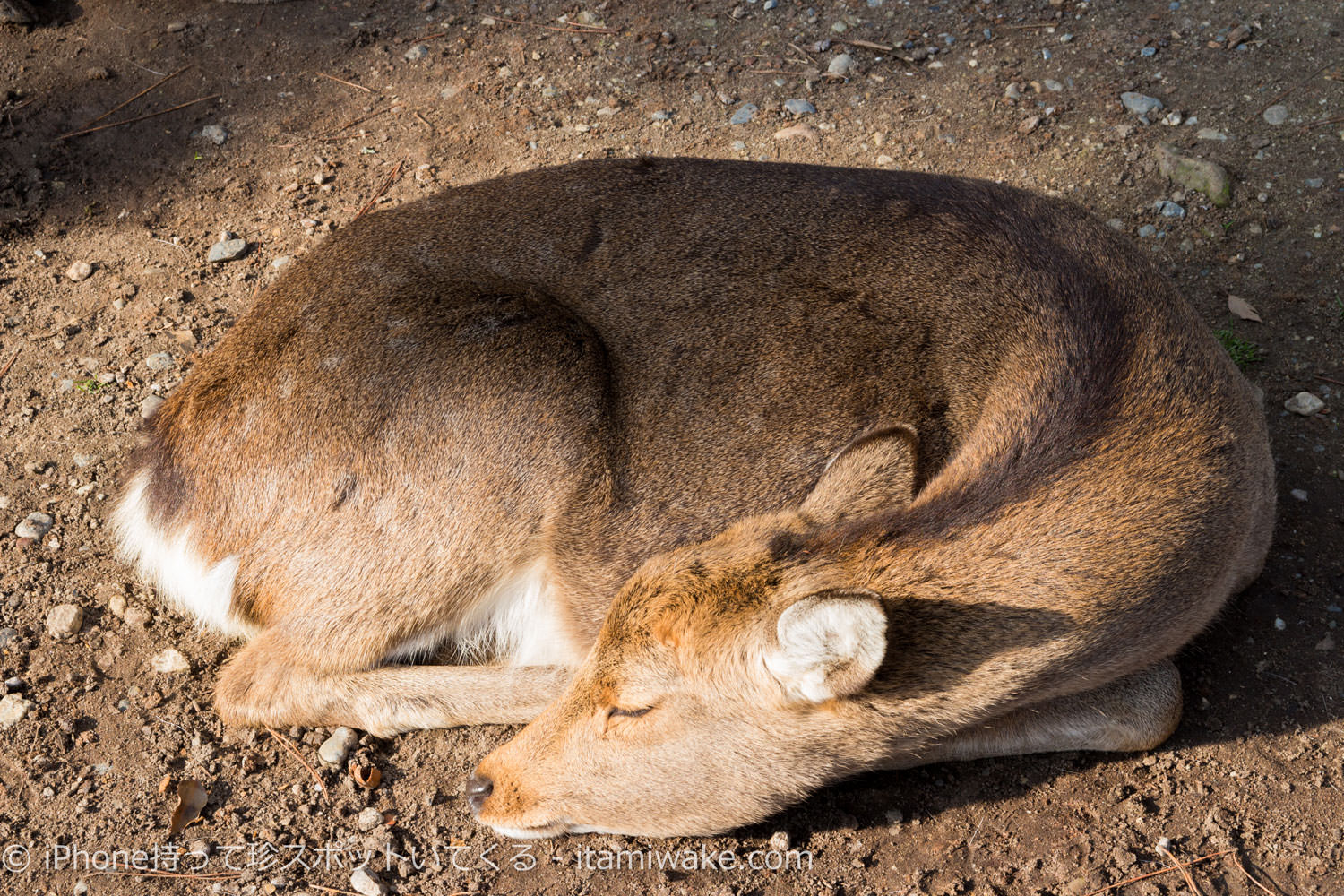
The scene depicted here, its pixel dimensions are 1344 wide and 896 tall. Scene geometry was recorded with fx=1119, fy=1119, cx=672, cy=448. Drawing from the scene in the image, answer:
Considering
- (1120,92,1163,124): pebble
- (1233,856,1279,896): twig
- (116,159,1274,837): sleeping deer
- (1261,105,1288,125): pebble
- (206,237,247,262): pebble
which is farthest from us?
(1120,92,1163,124): pebble

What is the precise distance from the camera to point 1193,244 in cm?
471

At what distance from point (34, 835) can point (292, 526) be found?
108 centimetres

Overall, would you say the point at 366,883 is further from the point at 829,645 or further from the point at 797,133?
the point at 797,133

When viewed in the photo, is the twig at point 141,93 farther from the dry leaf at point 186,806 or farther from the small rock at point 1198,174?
the small rock at point 1198,174

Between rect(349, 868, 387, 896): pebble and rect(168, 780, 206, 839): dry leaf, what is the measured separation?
20.1 inches

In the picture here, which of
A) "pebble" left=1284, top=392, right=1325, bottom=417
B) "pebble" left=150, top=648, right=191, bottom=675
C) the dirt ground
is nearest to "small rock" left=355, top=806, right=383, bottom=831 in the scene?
the dirt ground

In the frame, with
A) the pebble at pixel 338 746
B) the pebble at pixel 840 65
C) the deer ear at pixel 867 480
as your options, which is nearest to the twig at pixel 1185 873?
the deer ear at pixel 867 480

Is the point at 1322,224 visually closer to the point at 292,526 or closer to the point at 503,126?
the point at 503,126

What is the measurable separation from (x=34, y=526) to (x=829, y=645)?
2.96 m

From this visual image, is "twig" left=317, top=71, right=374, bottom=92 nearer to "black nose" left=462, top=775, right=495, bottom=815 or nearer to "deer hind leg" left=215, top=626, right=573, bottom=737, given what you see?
"deer hind leg" left=215, top=626, right=573, bottom=737

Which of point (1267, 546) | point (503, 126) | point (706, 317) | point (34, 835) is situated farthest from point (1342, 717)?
→ point (503, 126)

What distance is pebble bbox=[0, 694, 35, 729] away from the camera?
10.8 ft

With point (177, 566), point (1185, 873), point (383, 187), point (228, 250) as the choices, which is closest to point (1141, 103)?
point (383, 187)

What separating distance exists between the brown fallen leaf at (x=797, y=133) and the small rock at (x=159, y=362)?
2.91m
